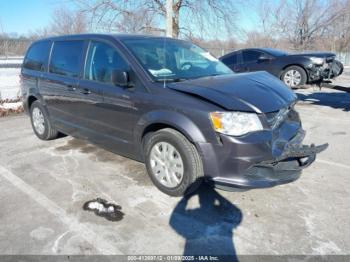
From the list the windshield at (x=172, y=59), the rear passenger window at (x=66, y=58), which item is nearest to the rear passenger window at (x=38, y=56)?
the rear passenger window at (x=66, y=58)

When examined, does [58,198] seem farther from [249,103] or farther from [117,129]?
[249,103]

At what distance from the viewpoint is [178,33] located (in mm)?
13109

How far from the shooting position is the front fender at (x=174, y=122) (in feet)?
10.6

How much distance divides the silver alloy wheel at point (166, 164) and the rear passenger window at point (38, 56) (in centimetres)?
296

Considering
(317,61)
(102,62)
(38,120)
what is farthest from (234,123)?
(317,61)

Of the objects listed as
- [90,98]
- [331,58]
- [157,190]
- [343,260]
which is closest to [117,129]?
[90,98]

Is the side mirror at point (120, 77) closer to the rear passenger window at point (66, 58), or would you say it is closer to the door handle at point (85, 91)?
the door handle at point (85, 91)

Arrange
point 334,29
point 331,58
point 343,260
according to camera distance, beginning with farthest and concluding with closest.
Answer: point 334,29, point 331,58, point 343,260

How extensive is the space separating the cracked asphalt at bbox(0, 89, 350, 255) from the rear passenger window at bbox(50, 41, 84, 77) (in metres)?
1.35

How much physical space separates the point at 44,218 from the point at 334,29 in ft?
137

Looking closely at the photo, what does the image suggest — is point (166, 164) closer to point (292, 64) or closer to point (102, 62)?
point (102, 62)

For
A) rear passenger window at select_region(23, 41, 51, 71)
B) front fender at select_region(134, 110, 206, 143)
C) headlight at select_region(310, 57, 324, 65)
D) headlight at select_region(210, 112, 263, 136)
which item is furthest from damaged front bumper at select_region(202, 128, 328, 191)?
headlight at select_region(310, 57, 324, 65)

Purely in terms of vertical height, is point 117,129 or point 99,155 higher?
point 117,129

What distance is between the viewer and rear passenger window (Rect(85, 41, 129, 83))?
3.97m
